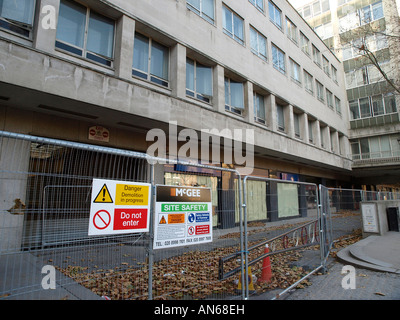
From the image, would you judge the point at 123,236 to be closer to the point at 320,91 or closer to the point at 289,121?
the point at 289,121

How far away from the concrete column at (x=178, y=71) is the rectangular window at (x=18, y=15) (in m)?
5.18

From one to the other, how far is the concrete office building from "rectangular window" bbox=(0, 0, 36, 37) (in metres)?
0.03

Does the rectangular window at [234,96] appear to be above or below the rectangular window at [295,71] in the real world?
below

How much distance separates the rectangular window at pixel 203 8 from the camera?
12.3 m

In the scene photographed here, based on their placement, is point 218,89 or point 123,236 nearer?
point 123,236

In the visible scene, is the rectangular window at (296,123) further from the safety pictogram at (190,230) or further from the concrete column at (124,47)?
the safety pictogram at (190,230)

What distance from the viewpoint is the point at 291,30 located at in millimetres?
22031

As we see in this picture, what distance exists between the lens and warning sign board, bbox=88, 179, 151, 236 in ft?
10.1

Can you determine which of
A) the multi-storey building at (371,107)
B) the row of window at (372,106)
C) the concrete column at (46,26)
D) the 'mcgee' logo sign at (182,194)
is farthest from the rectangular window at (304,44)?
the 'mcgee' logo sign at (182,194)

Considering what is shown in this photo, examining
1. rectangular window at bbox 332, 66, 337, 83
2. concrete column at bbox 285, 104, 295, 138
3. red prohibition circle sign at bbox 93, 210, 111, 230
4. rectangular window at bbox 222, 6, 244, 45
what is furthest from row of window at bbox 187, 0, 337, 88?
red prohibition circle sign at bbox 93, 210, 111, 230

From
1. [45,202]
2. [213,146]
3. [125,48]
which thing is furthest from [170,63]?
[45,202]

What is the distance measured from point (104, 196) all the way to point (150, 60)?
8.94 m

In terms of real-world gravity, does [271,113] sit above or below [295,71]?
below

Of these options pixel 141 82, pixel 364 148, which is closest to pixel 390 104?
pixel 364 148
